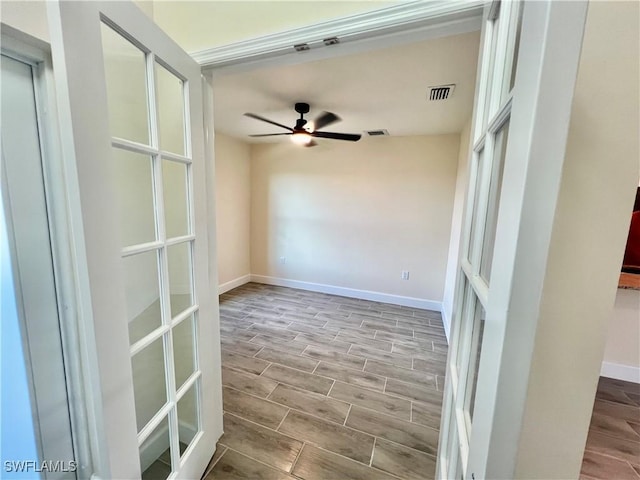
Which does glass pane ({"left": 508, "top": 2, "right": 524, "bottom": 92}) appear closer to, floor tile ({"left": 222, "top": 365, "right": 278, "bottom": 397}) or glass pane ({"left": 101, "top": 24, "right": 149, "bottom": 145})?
glass pane ({"left": 101, "top": 24, "right": 149, "bottom": 145})

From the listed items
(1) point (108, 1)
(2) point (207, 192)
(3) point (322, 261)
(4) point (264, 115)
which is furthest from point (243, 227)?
(1) point (108, 1)

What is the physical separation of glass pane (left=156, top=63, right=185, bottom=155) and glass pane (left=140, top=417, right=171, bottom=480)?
119 cm

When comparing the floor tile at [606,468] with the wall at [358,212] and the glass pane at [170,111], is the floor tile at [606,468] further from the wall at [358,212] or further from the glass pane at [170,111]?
the glass pane at [170,111]

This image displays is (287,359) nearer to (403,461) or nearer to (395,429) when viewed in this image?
(395,429)

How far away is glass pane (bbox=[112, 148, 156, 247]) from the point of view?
94cm

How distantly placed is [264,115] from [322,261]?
233 centimetres

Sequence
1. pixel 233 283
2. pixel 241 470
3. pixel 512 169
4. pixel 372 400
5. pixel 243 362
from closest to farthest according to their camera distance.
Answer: pixel 512 169 → pixel 241 470 → pixel 372 400 → pixel 243 362 → pixel 233 283

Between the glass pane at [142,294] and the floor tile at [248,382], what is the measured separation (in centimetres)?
130

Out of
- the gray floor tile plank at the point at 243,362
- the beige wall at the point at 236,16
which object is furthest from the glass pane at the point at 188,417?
the beige wall at the point at 236,16

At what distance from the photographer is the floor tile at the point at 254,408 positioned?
181 cm

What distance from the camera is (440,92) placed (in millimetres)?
2186

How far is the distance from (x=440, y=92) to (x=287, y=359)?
2.69m

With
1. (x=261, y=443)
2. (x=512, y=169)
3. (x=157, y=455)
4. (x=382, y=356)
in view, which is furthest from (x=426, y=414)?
(x=512, y=169)

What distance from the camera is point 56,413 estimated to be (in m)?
1.08
